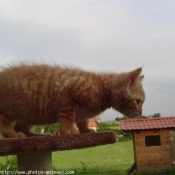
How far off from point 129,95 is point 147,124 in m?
6.26

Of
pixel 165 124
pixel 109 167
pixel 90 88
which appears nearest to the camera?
Answer: pixel 90 88

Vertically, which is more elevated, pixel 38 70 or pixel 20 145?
pixel 38 70

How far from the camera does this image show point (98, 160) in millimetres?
12688

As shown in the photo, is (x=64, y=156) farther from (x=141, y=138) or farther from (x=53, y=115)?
(x=53, y=115)

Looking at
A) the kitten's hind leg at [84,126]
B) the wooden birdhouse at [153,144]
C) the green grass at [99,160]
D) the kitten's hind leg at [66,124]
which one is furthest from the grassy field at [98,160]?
the kitten's hind leg at [66,124]

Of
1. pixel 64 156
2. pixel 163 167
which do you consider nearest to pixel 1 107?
pixel 163 167

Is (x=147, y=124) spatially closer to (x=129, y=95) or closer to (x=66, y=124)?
(x=129, y=95)

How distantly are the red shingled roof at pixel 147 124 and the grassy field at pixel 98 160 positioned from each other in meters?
2.07

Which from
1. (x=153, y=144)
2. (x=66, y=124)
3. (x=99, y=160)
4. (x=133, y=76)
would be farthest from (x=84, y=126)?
(x=99, y=160)

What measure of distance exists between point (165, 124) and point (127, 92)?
20.9 ft

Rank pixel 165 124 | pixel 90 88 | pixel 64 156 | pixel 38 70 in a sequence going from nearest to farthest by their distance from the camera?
pixel 90 88 < pixel 38 70 < pixel 165 124 < pixel 64 156

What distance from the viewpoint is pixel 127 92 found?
2.07 meters

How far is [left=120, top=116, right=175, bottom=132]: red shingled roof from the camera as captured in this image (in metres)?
8.03

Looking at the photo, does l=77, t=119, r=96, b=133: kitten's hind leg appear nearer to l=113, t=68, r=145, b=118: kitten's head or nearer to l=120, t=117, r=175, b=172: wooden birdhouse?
l=113, t=68, r=145, b=118: kitten's head
